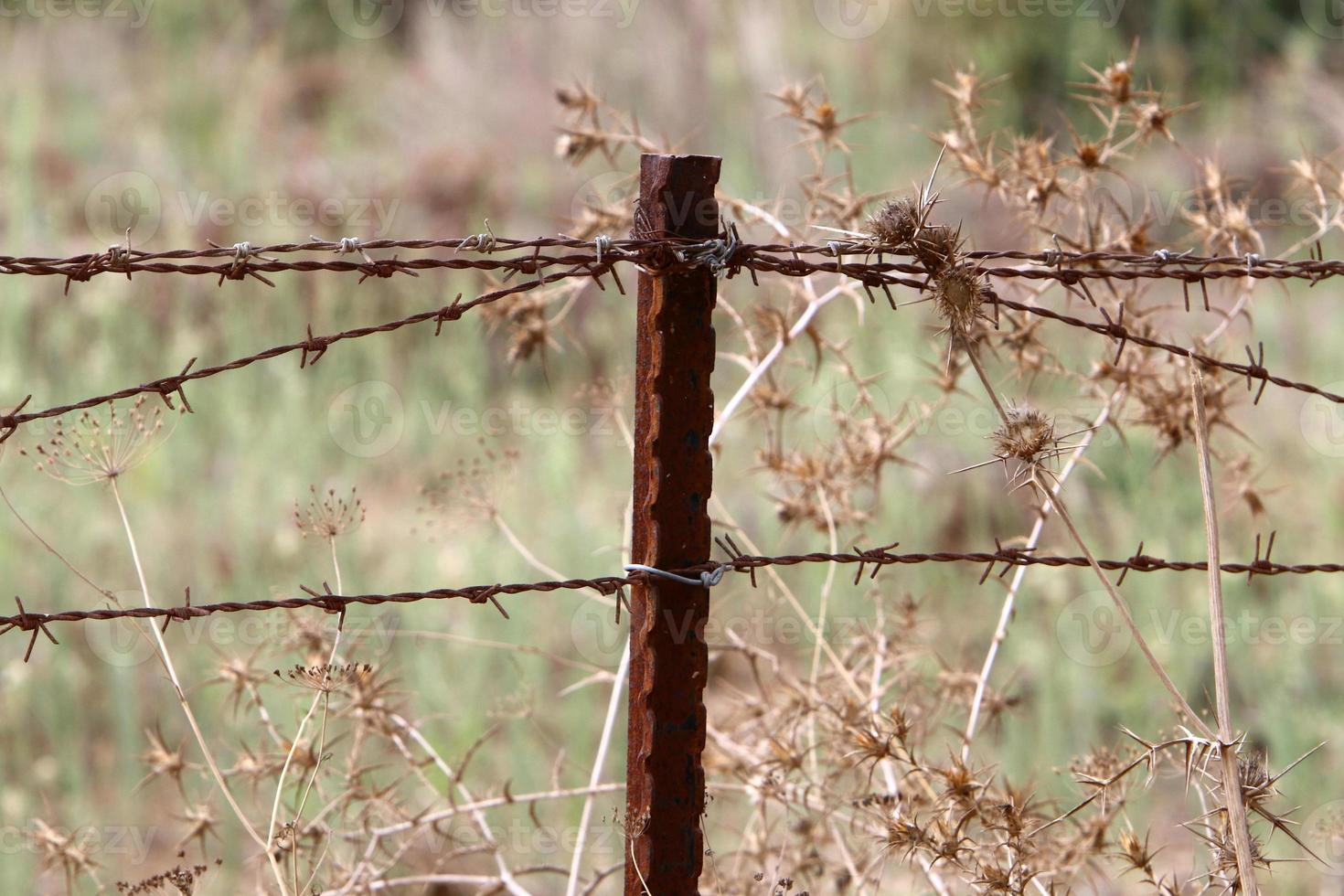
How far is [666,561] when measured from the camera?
67.9 inches

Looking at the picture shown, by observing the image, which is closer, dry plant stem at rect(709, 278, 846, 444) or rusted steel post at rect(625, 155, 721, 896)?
rusted steel post at rect(625, 155, 721, 896)

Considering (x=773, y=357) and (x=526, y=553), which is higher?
(x=773, y=357)

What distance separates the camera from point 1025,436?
5.78ft

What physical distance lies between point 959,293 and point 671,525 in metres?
0.49

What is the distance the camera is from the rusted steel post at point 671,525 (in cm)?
171

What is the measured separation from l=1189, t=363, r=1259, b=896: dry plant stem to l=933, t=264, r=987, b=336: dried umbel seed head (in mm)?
343

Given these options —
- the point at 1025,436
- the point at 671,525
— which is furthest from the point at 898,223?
the point at 671,525

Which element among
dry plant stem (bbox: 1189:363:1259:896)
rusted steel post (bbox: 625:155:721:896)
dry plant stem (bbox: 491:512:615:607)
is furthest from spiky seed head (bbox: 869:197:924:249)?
dry plant stem (bbox: 491:512:615:607)

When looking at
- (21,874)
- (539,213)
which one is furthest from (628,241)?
(539,213)

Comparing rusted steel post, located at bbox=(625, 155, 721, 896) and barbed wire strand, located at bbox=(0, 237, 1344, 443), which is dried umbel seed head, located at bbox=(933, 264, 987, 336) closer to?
barbed wire strand, located at bbox=(0, 237, 1344, 443)

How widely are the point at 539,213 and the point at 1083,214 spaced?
574 centimetres

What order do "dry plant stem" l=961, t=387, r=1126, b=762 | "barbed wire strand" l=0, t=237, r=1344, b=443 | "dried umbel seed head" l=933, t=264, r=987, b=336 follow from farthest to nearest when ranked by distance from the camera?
"dry plant stem" l=961, t=387, r=1126, b=762
"dried umbel seed head" l=933, t=264, r=987, b=336
"barbed wire strand" l=0, t=237, r=1344, b=443

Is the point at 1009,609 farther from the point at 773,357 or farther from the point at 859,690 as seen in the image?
the point at 773,357

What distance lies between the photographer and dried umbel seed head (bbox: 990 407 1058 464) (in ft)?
5.74
